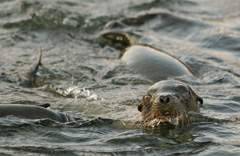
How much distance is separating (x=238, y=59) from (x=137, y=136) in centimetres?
350

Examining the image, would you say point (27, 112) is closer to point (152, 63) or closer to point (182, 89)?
point (182, 89)

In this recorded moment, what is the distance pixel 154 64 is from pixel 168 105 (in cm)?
256

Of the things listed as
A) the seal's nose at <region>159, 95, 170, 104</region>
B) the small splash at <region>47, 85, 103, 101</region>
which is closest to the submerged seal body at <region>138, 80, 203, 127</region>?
the seal's nose at <region>159, 95, 170, 104</region>

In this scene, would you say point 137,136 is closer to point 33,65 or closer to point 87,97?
point 87,97

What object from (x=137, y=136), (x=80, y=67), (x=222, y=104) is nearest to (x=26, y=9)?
(x=80, y=67)

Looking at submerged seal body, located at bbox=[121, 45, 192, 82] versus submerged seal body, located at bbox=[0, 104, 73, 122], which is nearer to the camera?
submerged seal body, located at bbox=[0, 104, 73, 122]

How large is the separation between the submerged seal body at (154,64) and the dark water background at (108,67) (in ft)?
0.49

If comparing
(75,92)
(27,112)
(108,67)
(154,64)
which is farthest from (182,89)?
(108,67)

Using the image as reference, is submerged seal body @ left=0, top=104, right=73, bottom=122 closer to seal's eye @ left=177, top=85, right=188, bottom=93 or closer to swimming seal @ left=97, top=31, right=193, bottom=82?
seal's eye @ left=177, top=85, right=188, bottom=93

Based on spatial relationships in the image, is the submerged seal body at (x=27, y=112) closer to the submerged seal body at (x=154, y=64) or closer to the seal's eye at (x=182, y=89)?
the seal's eye at (x=182, y=89)

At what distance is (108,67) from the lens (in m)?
8.76

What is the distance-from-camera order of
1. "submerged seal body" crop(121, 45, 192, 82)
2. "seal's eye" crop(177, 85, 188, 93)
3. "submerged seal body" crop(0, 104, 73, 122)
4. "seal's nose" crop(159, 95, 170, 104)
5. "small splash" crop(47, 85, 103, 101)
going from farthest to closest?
"submerged seal body" crop(121, 45, 192, 82)
"small splash" crop(47, 85, 103, 101)
"seal's eye" crop(177, 85, 188, 93)
"submerged seal body" crop(0, 104, 73, 122)
"seal's nose" crop(159, 95, 170, 104)

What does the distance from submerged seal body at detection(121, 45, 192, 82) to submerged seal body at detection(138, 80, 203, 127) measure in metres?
1.62

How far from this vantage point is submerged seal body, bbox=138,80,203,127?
18.7 ft
